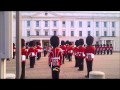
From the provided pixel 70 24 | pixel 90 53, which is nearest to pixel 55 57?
pixel 90 53

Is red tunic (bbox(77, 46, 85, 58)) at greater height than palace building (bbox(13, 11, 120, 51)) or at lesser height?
lesser

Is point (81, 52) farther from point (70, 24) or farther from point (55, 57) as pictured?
point (70, 24)

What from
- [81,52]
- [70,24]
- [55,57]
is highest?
[70,24]

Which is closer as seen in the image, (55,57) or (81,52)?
(55,57)

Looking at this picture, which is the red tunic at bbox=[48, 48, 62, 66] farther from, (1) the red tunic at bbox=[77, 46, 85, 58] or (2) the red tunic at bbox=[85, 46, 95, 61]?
(1) the red tunic at bbox=[77, 46, 85, 58]

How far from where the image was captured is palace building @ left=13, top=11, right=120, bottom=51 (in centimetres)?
6100

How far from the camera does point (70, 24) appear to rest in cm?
6197

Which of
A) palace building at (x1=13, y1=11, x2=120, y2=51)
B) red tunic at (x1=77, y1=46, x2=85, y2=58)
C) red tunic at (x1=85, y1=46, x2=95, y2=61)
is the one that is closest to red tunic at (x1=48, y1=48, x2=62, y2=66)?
red tunic at (x1=85, y1=46, x2=95, y2=61)
